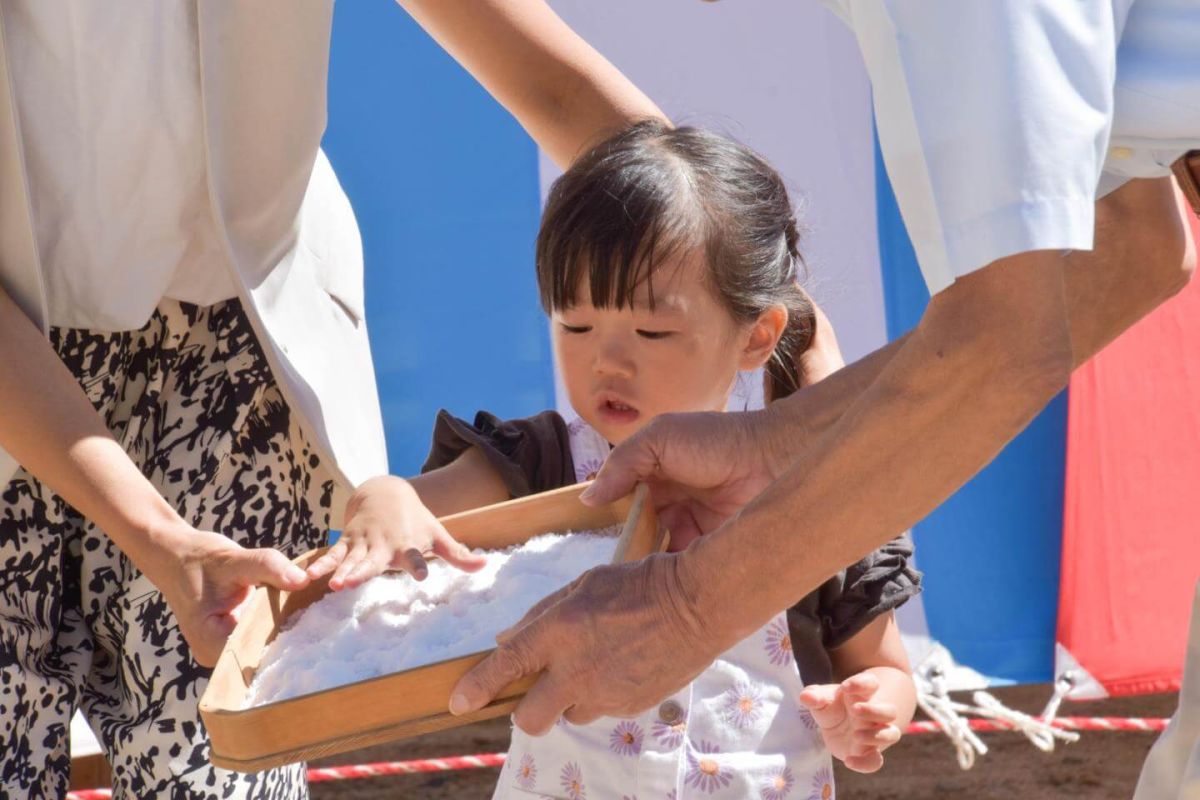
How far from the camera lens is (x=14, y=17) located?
1.42 metres

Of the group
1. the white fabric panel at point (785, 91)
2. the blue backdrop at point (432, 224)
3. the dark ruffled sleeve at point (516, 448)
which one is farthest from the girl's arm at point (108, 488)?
the white fabric panel at point (785, 91)

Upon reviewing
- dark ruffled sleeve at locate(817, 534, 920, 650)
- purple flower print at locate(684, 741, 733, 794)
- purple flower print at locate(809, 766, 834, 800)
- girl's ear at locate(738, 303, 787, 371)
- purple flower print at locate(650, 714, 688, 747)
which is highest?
girl's ear at locate(738, 303, 787, 371)

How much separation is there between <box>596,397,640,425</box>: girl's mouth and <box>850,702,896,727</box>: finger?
0.36 m

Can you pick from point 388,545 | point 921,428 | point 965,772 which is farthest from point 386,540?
point 965,772

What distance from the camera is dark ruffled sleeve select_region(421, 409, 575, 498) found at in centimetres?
159

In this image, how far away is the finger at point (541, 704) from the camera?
1104mm

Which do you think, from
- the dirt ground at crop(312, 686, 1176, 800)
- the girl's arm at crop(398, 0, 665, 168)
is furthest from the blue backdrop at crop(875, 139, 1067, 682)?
the girl's arm at crop(398, 0, 665, 168)

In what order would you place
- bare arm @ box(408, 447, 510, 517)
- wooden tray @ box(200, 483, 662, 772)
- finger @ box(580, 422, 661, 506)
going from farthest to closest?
bare arm @ box(408, 447, 510, 517)
finger @ box(580, 422, 661, 506)
wooden tray @ box(200, 483, 662, 772)

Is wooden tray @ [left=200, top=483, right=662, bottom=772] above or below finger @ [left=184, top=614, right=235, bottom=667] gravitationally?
below

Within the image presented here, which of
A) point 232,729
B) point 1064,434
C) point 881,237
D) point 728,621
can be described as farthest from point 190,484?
point 1064,434

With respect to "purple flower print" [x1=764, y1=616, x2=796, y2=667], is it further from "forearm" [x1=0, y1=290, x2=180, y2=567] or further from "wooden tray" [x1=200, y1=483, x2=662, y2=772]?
"forearm" [x1=0, y1=290, x2=180, y2=567]

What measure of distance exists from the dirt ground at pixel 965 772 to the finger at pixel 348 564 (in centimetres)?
185

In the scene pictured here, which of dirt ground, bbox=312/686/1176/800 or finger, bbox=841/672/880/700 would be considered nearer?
finger, bbox=841/672/880/700

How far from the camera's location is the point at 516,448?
162cm
